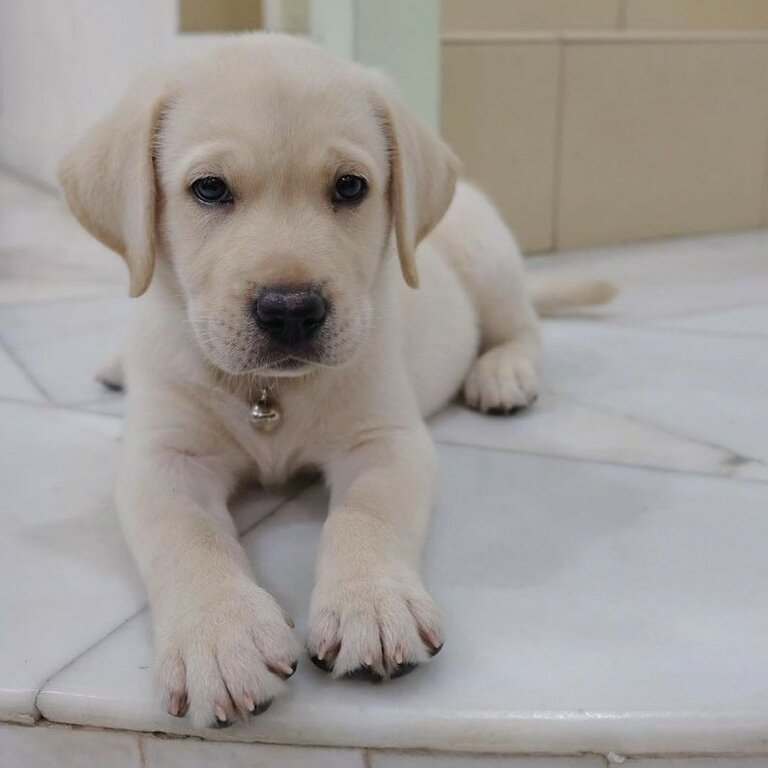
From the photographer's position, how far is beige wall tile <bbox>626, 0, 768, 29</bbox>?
4656mm

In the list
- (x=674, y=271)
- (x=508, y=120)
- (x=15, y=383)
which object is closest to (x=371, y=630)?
(x=15, y=383)

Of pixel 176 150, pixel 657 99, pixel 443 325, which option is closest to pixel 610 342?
pixel 443 325

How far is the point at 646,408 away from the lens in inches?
83.8

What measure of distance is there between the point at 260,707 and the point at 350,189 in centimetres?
Answer: 77

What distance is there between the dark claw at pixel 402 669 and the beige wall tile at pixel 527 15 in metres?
3.49

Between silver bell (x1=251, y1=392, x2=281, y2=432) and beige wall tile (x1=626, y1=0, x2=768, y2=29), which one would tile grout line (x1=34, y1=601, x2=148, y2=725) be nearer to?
silver bell (x1=251, y1=392, x2=281, y2=432)

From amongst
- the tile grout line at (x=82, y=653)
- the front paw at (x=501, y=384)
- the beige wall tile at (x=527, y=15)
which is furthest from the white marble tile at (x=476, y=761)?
the beige wall tile at (x=527, y=15)

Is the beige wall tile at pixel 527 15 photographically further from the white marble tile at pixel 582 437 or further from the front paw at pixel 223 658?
the front paw at pixel 223 658

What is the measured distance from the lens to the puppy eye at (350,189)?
1.47 metres

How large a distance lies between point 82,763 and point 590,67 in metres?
3.31

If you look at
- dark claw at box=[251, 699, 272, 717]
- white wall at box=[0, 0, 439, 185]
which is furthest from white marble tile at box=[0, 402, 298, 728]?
white wall at box=[0, 0, 439, 185]

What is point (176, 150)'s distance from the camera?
1.45 meters

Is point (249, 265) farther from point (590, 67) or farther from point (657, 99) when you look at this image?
point (657, 99)

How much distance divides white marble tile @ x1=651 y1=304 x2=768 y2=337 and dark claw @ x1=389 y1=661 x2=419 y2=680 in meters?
→ 1.83
